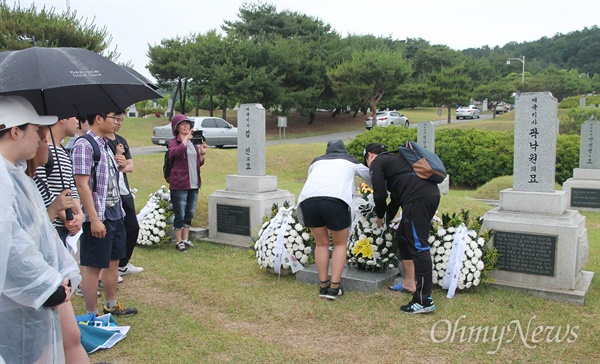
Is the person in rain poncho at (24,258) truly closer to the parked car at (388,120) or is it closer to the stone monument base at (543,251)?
the stone monument base at (543,251)

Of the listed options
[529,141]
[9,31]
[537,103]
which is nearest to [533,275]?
[529,141]

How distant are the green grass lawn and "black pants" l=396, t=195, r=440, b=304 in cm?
26

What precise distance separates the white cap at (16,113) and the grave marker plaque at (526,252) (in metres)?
4.37

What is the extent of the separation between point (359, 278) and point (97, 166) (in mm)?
2756

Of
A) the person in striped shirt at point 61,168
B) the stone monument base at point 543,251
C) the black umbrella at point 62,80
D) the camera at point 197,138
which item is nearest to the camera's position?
the black umbrella at point 62,80

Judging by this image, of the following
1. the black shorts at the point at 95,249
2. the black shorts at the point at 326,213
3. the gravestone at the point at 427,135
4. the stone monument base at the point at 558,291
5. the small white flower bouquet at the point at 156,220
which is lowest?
the stone monument base at the point at 558,291

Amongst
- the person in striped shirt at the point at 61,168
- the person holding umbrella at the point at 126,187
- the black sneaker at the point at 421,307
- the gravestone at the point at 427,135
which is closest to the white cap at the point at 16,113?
the person in striped shirt at the point at 61,168

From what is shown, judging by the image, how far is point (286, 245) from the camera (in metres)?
5.77

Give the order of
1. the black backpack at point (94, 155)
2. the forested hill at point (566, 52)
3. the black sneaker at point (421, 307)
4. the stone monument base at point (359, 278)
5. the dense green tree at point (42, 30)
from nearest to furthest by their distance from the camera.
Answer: the black backpack at point (94, 155), the black sneaker at point (421, 307), the stone monument base at point (359, 278), the dense green tree at point (42, 30), the forested hill at point (566, 52)

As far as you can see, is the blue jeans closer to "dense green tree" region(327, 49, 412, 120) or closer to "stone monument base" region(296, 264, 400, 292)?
"stone monument base" region(296, 264, 400, 292)

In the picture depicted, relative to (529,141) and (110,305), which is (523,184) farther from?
(110,305)

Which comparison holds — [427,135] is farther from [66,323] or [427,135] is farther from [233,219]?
[66,323]

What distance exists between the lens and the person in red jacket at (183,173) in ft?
22.5

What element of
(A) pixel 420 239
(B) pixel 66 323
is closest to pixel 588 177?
(A) pixel 420 239
